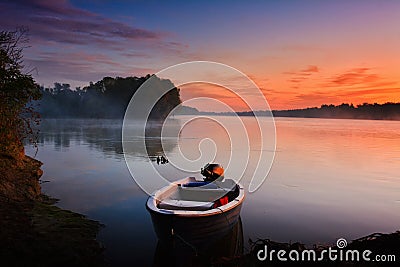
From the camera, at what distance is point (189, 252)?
29.2 feet

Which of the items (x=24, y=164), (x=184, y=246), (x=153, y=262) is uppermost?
(x=24, y=164)

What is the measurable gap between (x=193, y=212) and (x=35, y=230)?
499 cm

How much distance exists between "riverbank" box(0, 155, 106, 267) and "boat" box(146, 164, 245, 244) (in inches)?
85.6

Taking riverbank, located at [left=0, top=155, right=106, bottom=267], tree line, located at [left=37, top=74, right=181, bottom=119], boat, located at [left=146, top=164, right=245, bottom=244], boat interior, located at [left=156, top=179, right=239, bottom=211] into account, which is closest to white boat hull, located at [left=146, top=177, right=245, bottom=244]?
boat, located at [left=146, top=164, right=245, bottom=244]

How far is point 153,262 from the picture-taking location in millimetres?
9445

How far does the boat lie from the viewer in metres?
8.53

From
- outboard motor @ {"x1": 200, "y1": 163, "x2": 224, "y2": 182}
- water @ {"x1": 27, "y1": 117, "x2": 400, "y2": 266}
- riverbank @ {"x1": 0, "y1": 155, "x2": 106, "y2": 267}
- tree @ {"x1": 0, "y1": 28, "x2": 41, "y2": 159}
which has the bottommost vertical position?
water @ {"x1": 27, "y1": 117, "x2": 400, "y2": 266}

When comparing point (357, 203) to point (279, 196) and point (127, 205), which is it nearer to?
point (279, 196)

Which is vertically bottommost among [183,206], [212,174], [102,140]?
[102,140]

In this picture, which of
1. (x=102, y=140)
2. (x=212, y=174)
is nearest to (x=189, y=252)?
(x=212, y=174)

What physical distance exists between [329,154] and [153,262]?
31407 millimetres

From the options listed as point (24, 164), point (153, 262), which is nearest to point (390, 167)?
point (153, 262)

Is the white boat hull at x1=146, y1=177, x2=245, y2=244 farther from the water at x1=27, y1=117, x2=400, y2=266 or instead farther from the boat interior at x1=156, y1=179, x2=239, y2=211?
the water at x1=27, y1=117, x2=400, y2=266

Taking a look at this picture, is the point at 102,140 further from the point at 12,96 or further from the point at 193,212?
the point at 193,212
